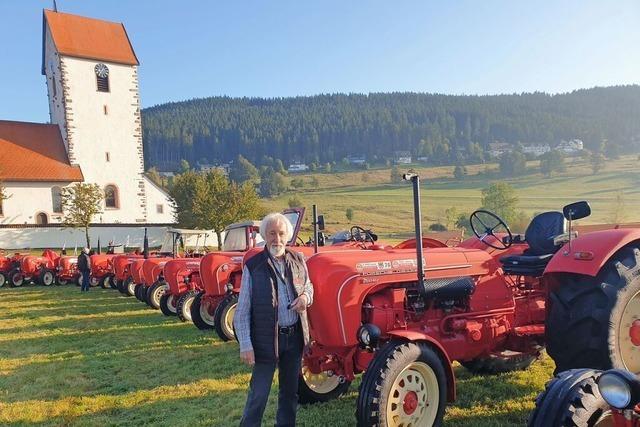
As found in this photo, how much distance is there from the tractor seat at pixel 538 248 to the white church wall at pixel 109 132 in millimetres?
36306

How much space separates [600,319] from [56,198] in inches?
1484

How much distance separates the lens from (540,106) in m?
110

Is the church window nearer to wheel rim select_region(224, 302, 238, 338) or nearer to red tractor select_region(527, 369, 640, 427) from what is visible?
wheel rim select_region(224, 302, 238, 338)

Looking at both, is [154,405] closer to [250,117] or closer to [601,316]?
[601,316]

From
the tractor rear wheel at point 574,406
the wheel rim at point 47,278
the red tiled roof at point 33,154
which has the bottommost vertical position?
the wheel rim at point 47,278

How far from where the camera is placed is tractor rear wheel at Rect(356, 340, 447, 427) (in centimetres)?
307

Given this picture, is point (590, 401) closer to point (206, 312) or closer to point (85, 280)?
point (206, 312)

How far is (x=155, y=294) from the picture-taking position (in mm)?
10375

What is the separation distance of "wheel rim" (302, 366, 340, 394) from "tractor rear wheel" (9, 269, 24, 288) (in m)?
15.6

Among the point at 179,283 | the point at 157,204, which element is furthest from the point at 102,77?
the point at 179,283

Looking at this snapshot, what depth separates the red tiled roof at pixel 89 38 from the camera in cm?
3746

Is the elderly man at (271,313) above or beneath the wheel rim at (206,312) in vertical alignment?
above

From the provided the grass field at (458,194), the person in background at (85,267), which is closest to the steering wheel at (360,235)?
the person in background at (85,267)

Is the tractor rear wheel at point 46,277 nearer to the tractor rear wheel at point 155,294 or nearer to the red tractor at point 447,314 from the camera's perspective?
the tractor rear wheel at point 155,294
